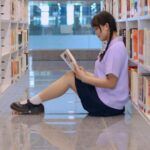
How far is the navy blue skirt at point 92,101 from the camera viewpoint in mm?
4094

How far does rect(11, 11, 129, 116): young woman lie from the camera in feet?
13.2

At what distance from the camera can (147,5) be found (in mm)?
4023

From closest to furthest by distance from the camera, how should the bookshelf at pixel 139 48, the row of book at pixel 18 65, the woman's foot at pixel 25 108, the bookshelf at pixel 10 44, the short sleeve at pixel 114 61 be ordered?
the short sleeve at pixel 114 61, the bookshelf at pixel 139 48, the woman's foot at pixel 25 108, the bookshelf at pixel 10 44, the row of book at pixel 18 65

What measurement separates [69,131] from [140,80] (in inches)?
42.8

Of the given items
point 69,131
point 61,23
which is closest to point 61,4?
point 61,23

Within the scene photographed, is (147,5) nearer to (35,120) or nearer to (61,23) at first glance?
(35,120)

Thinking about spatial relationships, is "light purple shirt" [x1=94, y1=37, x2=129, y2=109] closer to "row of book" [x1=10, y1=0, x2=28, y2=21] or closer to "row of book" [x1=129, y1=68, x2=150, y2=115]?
"row of book" [x1=129, y1=68, x2=150, y2=115]

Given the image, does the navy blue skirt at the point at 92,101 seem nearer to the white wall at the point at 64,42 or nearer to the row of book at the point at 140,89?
the row of book at the point at 140,89

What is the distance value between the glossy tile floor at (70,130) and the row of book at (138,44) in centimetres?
54

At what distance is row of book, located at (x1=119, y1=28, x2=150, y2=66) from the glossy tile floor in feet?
1.78

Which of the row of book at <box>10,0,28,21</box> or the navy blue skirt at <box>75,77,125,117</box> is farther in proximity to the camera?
the row of book at <box>10,0,28,21</box>

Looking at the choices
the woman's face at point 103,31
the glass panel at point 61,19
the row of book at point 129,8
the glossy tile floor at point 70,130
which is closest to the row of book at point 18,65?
the row of book at point 129,8

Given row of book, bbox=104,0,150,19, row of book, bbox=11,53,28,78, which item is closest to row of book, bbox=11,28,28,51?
row of book, bbox=11,53,28,78

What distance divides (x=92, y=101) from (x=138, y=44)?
2.84ft
